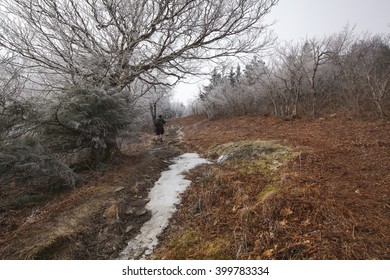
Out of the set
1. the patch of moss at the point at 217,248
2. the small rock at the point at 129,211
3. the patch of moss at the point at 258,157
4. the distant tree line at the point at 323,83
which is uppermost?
the distant tree line at the point at 323,83

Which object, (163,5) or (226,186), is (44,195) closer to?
(226,186)

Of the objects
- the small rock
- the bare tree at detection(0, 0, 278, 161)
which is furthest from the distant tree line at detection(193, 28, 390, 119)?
the small rock

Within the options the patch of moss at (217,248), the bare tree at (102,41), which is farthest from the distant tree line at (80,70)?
the patch of moss at (217,248)

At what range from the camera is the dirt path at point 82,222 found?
3.20 metres

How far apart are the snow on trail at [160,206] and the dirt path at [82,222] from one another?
15 cm

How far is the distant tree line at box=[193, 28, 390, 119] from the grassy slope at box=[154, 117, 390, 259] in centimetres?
500

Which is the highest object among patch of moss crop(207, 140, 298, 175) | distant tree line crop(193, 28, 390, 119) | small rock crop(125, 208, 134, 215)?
distant tree line crop(193, 28, 390, 119)

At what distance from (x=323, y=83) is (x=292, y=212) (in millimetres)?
22346

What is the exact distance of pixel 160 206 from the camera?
14.9ft

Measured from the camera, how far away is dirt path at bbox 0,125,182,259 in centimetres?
320

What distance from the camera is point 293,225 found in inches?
115

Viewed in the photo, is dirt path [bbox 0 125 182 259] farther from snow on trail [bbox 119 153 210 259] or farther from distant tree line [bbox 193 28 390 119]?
distant tree line [bbox 193 28 390 119]

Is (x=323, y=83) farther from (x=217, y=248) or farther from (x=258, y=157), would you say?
(x=217, y=248)

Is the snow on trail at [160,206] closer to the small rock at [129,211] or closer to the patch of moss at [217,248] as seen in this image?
the small rock at [129,211]
